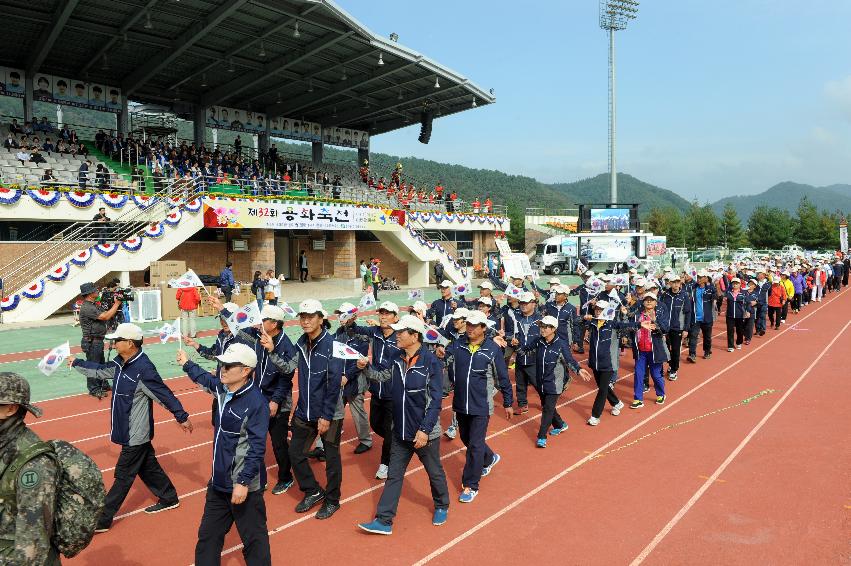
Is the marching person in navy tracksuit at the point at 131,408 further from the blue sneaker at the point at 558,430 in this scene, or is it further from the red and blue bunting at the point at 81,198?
the red and blue bunting at the point at 81,198

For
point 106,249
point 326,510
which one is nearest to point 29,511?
point 326,510

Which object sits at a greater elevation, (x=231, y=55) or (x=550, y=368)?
(x=231, y=55)

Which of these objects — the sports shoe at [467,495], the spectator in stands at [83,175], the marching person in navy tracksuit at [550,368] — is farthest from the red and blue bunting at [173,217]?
the sports shoe at [467,495]

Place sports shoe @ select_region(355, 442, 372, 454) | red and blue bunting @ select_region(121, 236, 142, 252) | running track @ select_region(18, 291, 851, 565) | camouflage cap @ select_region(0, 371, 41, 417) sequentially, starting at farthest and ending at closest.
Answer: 1. red and blue bunting @ select_region(121, 236, 142, 252)
2. sports shoe @ select_region(355, 442, 372, 454)
3. running track @ select_region(18, 291, 851, 565)
4. camouflage cap @ select_region(0, 371, 41, 417)

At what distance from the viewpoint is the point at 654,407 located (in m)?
9.52

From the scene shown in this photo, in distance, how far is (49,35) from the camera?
23172 mm

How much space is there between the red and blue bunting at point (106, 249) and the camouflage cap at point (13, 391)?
59.8 feet

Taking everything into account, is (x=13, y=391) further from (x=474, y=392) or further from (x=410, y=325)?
(x=474, y=392)

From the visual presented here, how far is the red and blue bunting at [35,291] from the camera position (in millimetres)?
17703

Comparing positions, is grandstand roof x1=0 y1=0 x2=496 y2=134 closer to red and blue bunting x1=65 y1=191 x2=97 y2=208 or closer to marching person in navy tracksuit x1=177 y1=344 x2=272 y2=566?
red and blue bunting x1=65 y1=191 x2=97 y2=208

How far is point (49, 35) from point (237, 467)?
25.6 m

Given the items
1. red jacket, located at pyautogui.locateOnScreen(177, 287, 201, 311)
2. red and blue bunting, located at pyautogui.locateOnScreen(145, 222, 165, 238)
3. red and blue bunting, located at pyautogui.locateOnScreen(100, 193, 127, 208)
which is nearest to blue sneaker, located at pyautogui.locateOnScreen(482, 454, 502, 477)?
red jacket, located at pyautogui.locateOnScreen(177, 287, 201, 311)

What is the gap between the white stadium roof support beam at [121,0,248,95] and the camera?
72.9 feet

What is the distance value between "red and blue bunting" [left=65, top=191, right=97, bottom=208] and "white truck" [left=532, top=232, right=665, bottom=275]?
27.5 m
